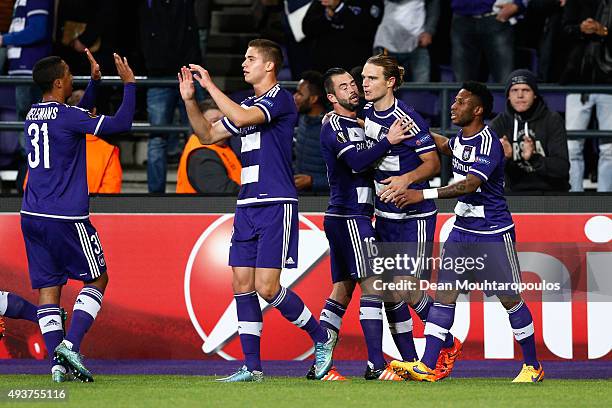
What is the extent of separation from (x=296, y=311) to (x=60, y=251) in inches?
66.3

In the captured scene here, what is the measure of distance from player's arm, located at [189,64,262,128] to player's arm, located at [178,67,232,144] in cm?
7

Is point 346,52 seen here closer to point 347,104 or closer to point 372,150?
point 347,104

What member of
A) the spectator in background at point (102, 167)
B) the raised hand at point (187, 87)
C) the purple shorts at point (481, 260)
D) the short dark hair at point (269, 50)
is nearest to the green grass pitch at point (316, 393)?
the purple shorts at point (481, 260)

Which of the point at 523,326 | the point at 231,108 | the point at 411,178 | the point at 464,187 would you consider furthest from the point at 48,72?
the point at 523,326

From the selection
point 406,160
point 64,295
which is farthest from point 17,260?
point 406,160

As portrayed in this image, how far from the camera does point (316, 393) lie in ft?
27.0

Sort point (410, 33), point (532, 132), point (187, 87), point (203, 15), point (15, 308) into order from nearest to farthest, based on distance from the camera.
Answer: point (187, 87) < point (15, 308) < point (532, 132) < point (410, 33) < point (203, 15)

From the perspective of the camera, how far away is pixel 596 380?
9492 mm

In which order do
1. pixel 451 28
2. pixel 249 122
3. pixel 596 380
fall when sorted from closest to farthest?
pixel 249 122, pixel 596 380, pixel 451 28

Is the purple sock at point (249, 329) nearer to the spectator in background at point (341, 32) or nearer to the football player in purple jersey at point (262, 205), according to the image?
the football player in purple jersey at point (262, 205)

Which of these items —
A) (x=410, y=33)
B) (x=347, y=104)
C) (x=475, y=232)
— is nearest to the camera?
(x=475, y=232)

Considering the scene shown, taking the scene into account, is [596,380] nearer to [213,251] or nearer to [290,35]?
[213,251]

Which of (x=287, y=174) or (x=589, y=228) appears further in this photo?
(x=589, y=228)

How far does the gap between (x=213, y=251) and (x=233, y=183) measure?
768 millimetres
